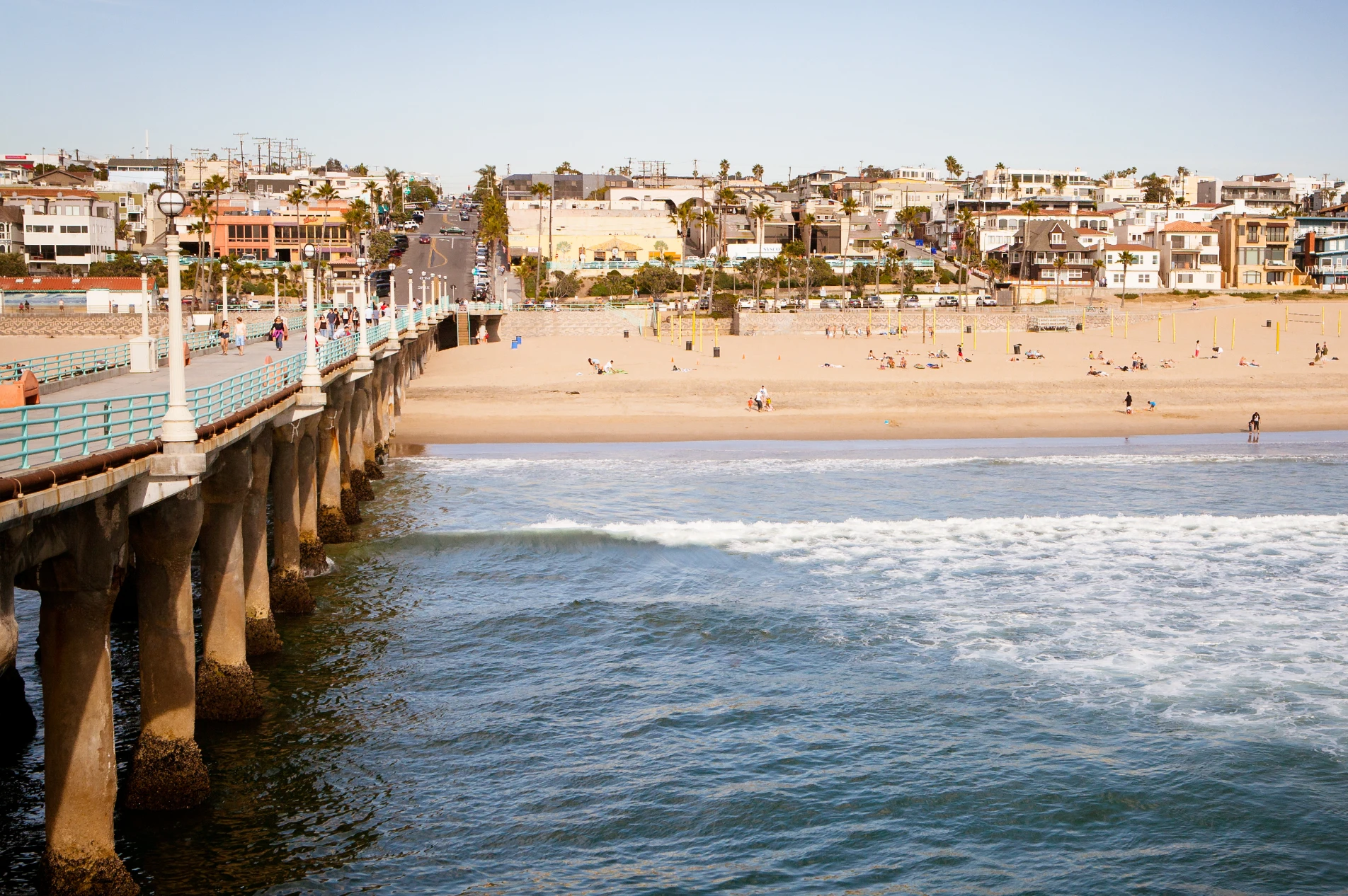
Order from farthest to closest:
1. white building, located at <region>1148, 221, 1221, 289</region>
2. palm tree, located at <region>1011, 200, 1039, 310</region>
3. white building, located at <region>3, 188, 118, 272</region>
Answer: white building, located at <region>1148, 221, 1221, 289</region> → white building, located at <region>3, 188, 118, 272</region> → palm tree, located at <region>1011, 200, 1039, 310</region>

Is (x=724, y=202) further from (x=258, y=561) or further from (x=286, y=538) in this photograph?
(x=258, y=561)

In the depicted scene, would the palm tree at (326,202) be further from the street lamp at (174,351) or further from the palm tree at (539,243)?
the street lamp at (174,351)

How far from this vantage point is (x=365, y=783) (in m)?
17.3

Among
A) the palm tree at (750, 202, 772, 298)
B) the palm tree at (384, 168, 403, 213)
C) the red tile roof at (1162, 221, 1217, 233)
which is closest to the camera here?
the palm tree at (750, 202, 772, 298)

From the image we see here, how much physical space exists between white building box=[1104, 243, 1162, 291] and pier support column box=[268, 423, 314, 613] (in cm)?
9681

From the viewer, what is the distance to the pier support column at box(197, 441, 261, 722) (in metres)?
18.6

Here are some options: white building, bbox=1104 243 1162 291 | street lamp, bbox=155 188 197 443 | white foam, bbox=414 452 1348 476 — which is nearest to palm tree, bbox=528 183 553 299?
white building, bbox=1104 243 1162 291

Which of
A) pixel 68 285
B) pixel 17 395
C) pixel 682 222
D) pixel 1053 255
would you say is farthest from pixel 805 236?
pixel 17 395

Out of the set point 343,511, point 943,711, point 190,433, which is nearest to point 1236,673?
point 943,711

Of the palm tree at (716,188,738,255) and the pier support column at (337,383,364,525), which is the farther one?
the palm tree at (716,188,738,255)

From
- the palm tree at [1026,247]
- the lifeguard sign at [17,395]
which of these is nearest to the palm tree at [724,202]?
the palm tree at [1026,247]

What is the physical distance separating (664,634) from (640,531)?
29.6 feet

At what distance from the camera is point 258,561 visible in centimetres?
2153

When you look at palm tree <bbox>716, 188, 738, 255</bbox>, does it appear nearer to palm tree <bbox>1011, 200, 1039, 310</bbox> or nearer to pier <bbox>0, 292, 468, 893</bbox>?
palm tree <bbox>1011, 200, 1039, 310</bbox>
